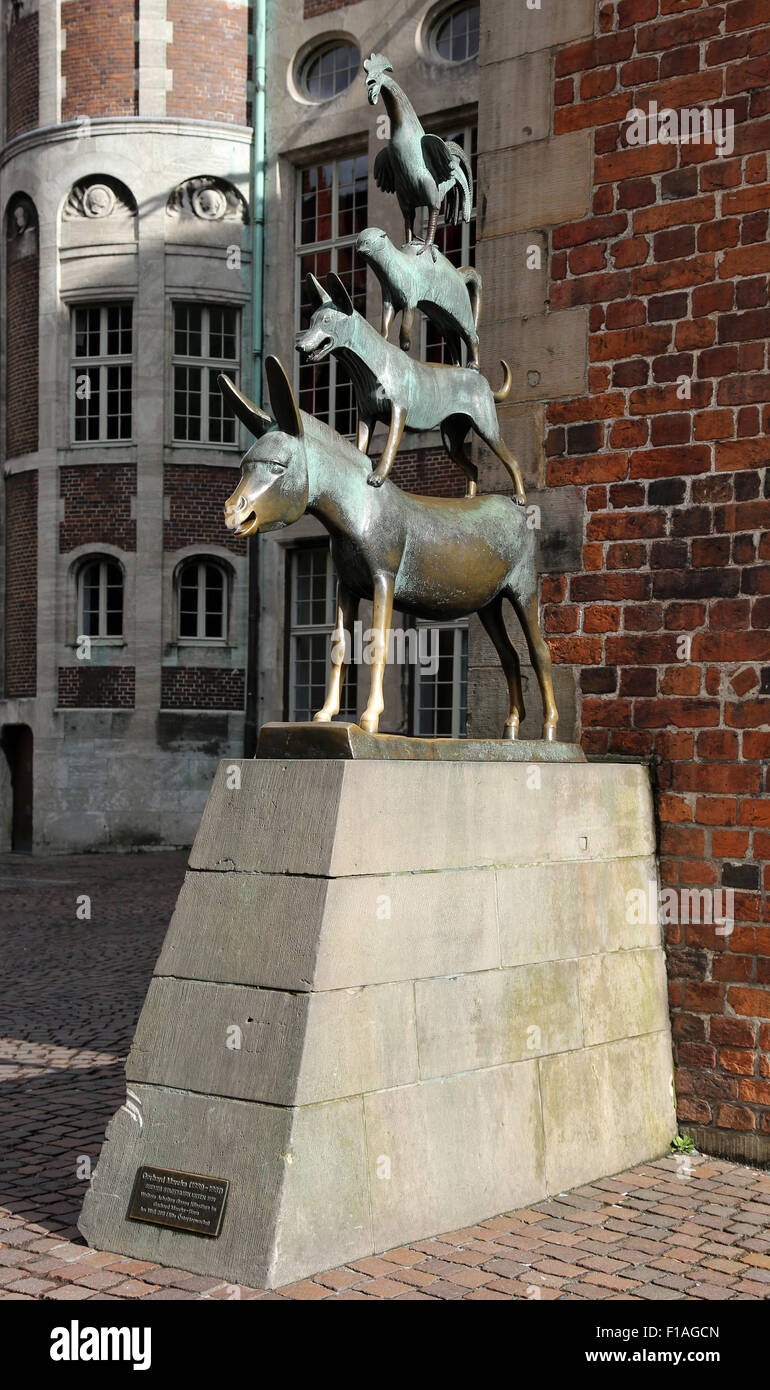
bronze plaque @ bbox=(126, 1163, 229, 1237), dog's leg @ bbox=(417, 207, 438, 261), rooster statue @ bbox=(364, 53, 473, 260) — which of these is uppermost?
rooster statue @ bbox=(364, 53, 473, 260)

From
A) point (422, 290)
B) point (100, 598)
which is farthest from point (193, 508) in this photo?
point (422, 290)

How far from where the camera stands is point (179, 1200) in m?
4.64

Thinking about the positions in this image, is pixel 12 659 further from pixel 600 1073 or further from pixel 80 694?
pixel 600 1073

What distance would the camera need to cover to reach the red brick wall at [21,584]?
80.2 feet

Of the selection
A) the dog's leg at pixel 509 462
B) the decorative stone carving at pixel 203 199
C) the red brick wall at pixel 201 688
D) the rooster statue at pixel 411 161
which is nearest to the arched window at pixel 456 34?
the decorative stone carving at pixel 203 199

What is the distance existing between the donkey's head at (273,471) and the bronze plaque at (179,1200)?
2044 mm

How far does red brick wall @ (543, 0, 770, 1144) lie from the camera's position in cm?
656

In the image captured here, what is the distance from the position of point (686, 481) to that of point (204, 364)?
1794 cm

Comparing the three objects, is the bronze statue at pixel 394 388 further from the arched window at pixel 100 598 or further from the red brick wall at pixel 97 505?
the arched window at pixel 100 598

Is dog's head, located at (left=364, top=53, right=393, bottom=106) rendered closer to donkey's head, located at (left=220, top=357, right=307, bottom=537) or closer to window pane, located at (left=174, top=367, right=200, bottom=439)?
donkey's head, located at (left=220, top=357, right=307, bottom=537)

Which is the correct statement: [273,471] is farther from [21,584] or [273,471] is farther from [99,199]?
[21,584]
